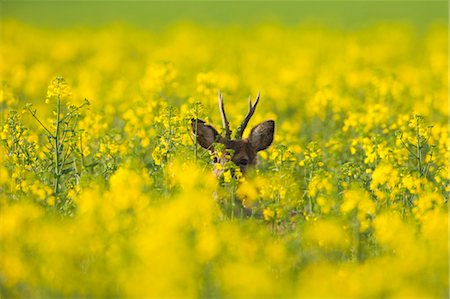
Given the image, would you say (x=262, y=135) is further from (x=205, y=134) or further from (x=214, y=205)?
(x=214, y=205)

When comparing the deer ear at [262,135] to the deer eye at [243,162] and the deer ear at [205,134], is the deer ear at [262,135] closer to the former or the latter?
the deer eye at [243,162]

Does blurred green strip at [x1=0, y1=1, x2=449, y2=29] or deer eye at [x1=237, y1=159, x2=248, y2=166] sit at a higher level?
blurred green strip at [x1=0, y1=1, x2=449, y2=29]

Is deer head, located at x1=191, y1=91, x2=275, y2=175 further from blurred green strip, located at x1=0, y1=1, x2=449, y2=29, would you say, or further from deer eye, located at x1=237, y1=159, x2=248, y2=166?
blurred green strip, located at x1=0, y1=1, x2=449, y2=29

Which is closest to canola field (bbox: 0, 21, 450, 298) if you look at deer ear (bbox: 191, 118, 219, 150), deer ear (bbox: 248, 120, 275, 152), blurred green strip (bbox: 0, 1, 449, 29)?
deer ear (bbox: 191, 118, 219, 150)

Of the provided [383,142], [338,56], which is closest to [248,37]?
[338,56]

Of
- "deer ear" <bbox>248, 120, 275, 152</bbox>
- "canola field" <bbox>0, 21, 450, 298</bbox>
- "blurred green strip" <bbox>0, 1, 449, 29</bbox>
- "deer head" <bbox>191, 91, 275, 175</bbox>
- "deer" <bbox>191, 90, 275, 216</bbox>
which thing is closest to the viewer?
"canola field" <bbox>0, 21, 450, 298</bbox>

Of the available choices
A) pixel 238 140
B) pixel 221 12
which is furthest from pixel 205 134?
pixel 221 12
